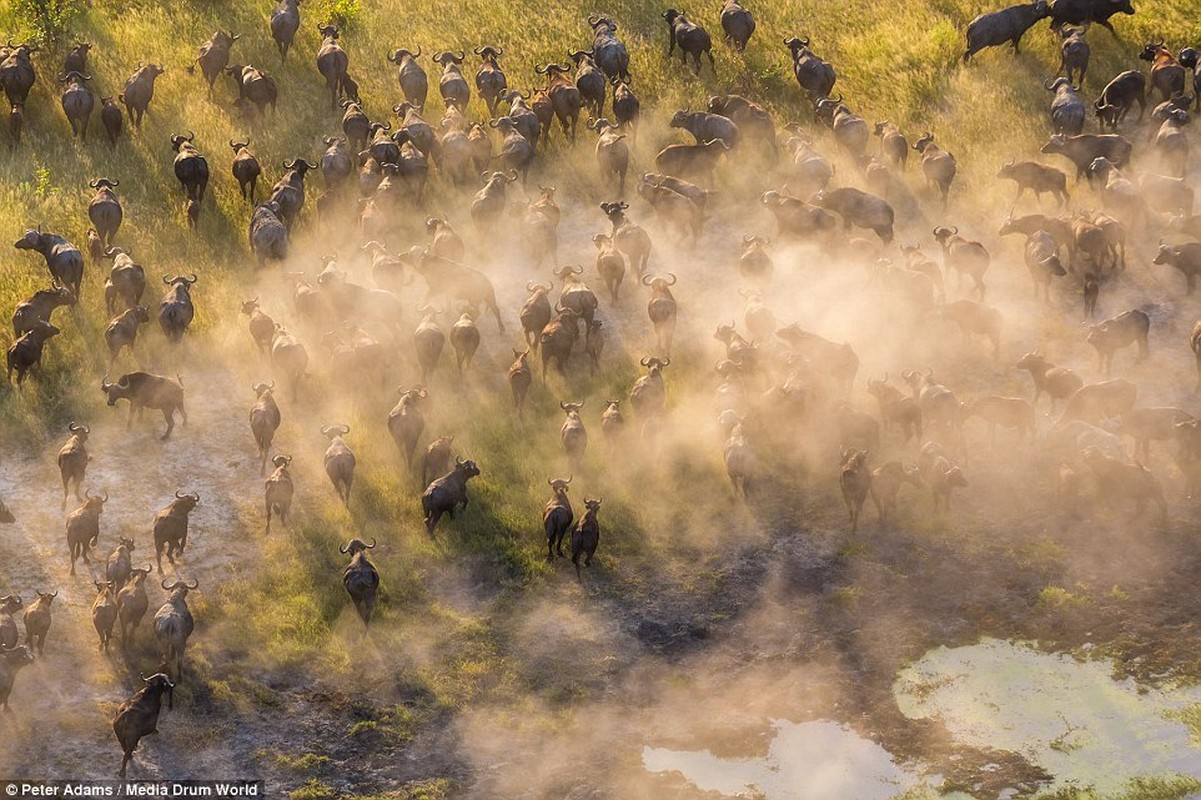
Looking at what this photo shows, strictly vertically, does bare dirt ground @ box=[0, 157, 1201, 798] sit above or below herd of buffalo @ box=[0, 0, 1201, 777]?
below

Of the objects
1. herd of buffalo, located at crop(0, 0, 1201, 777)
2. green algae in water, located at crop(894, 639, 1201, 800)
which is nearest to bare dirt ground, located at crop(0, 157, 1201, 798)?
green algae in water, located at crop(894, 639, 1201, 800)

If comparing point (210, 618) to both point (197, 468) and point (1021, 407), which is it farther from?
point (1021, 407)

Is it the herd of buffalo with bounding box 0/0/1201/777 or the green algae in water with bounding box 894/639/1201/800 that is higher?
the herd of buffalo with bounding box 0/0/1201/777

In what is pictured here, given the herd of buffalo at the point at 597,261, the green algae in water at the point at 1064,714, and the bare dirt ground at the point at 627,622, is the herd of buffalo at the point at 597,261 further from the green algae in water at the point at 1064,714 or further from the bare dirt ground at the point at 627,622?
the green algae in water at the point at 1064,714

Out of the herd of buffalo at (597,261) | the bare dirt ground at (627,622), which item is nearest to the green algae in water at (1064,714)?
the bare dirt ground at (627,622)

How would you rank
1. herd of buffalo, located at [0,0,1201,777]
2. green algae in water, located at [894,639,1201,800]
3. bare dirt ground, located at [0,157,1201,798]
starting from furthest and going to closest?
1. herd of buffalo, located at [0,0,1201,777]
2. bare dirt ground, located at [0,157,1201,798]
3. green algae in water, located at [894,639,1201,800]

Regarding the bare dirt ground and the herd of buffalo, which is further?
the herd of buffalo

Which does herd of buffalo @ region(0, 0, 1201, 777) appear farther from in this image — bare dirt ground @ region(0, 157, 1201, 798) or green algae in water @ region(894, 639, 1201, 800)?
green algae in water @ region(894, 639, 1201, 800)

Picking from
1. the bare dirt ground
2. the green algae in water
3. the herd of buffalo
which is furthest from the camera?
the herd of buffalo

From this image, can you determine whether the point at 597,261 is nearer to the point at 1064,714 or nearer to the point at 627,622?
the point at 627,622

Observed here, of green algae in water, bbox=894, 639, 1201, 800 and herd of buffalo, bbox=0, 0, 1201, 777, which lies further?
herd of buffalo, bbox=0, 0, 1201, 777
